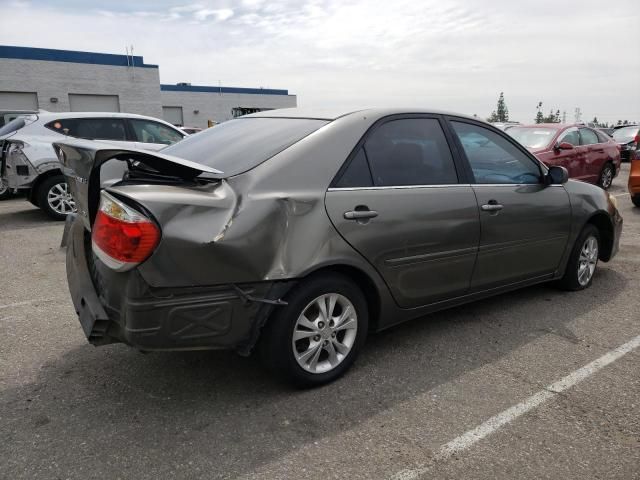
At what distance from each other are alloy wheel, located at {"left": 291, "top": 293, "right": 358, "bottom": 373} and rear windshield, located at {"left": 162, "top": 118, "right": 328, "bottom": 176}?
0.87m

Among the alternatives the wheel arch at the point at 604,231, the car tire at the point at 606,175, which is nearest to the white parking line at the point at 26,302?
the wheel arch at the point at 604,231

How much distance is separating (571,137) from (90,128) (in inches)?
341

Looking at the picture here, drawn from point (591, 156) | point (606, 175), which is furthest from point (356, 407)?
point (606, 175)

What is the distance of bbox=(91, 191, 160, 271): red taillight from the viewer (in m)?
2.48

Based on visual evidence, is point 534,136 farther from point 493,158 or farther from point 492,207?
point 492,207

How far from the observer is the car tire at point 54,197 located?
8.12m

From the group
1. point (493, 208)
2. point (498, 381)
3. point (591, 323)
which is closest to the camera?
point (498, 381)

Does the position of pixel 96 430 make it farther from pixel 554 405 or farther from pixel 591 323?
pixel 591 323

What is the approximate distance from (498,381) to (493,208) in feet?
4.07

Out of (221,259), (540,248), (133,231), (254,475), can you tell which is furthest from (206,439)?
(540,248)

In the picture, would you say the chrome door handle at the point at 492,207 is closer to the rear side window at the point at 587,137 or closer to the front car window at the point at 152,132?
the front car window at the point at 152,132

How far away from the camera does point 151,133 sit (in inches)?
360

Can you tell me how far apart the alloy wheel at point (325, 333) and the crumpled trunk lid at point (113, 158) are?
2.95 feet

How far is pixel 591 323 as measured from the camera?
164 inches
